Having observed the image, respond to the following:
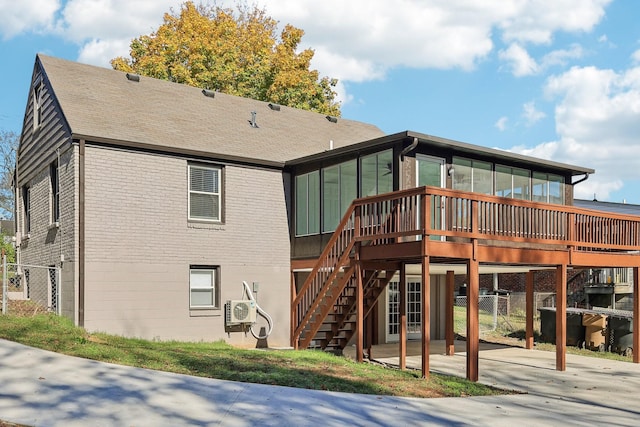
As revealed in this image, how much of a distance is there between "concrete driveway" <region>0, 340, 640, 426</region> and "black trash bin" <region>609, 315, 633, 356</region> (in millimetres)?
6430

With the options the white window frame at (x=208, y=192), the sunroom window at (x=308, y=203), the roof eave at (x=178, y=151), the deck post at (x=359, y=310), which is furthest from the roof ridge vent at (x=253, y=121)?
the deck post at (x=359, y=310)

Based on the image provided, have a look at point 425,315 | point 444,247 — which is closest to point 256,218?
point 444,247

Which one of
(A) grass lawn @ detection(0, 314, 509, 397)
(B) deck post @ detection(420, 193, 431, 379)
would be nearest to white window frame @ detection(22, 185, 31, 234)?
(A) grass lawn @ detection(0, 314, 509, 397)

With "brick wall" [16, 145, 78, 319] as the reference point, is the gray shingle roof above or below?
above

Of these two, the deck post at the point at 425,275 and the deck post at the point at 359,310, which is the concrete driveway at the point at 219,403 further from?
the deck post at the point at 359,310

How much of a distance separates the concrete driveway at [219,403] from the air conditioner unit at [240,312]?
5934 mm

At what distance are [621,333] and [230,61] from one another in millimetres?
20726

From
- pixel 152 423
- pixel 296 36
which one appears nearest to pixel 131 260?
pixel 152 423

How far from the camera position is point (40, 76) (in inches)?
685

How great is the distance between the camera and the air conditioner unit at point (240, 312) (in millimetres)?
15781

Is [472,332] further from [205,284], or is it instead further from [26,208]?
[26,208]

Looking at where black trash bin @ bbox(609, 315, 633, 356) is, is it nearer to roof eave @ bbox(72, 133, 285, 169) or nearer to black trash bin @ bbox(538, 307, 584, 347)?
black trash bin @ bbox(538, 307, 584, 347)

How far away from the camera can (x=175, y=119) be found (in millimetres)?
17094

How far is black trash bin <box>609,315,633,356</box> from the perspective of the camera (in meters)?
17.0
